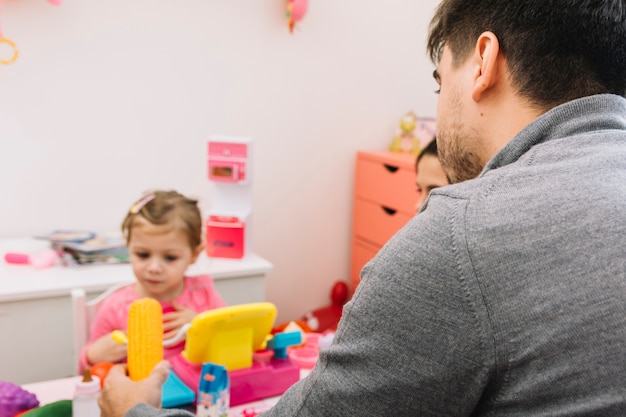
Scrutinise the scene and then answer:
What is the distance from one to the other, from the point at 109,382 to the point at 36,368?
1135mm

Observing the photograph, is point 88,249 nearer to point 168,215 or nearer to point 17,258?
point 17,258

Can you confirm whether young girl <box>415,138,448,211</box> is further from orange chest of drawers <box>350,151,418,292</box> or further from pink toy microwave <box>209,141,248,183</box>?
orange chest of drawers <box>350,151,418,292</box>

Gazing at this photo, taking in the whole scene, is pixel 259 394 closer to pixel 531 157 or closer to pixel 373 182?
pixel 531 157

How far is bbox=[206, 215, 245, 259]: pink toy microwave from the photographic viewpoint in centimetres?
244

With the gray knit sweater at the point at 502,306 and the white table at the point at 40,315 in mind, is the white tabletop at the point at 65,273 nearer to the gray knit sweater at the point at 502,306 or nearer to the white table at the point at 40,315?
the white table at the point at 40,315

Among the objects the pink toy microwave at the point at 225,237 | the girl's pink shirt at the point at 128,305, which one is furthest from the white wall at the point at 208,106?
the girl's pink shirt at the point at 128,305

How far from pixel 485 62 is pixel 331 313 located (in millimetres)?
2517

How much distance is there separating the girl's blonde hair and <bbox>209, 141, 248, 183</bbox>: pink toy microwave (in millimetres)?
511

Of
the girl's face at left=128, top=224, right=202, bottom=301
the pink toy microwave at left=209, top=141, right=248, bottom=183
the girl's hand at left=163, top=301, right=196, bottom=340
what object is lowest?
the girl's hand at left=163, top=301, right=196, bottom=340

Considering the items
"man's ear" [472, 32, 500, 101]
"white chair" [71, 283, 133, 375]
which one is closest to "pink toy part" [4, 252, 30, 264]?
"white chair" [71, 283, 133, 375]

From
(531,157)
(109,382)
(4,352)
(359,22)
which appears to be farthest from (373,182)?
(531,157)

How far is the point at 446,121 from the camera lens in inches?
33.5

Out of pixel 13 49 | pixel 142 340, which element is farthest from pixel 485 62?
pixel 13 49

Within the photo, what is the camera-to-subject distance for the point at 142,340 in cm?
116
